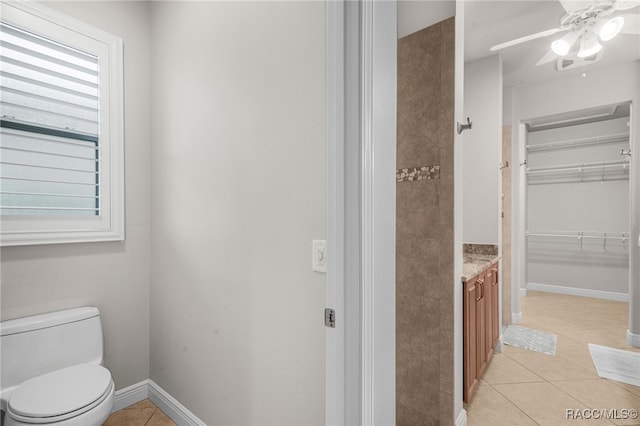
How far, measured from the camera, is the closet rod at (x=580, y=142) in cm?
427

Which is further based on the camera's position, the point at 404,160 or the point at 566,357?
the point at 566,357

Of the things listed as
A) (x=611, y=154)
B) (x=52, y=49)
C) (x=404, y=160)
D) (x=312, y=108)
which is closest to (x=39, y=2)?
(x=52, y=49)

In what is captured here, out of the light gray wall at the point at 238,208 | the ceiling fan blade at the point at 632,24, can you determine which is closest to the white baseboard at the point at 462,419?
the light gray wall at the point at 238,208

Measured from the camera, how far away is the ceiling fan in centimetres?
209

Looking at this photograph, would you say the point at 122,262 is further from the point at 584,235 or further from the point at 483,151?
the point at 584,235

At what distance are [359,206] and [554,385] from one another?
2494 mm

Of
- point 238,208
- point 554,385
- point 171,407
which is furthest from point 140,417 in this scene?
point 554,385

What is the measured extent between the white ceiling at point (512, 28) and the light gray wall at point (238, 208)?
95cm

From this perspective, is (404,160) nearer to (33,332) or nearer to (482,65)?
(482,65)

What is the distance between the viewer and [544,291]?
4.97m

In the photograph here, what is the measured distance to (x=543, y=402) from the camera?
7.01 ft

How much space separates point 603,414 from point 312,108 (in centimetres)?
264

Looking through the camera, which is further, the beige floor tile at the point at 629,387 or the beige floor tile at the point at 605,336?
the beige floor tile at the point at 605,336

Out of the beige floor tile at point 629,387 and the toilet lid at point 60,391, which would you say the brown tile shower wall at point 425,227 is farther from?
the beige floor tile at point 629,387
